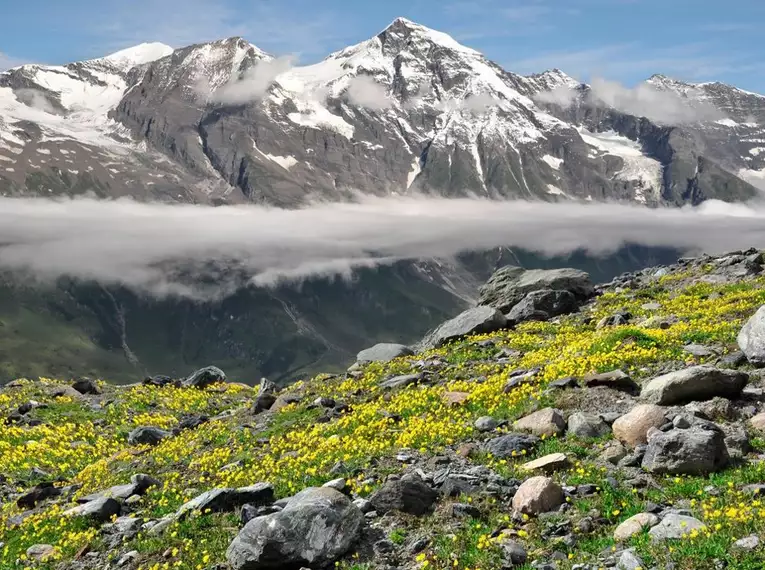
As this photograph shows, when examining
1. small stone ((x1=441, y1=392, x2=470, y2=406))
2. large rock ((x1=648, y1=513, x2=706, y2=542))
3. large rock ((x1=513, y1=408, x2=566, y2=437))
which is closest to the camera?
large rock ((x1=648, y1=513, x2=706, y2=542))

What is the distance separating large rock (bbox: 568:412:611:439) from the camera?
16266mm

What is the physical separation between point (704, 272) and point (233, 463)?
32.0 m

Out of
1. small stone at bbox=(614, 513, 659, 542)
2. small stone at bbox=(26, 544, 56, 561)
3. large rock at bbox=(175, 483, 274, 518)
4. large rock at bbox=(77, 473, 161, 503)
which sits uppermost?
small stone at bbox=(614, 513, 659, 542)

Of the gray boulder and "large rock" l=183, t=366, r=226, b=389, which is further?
"large rock" l=183, t=366, r=226, b=389

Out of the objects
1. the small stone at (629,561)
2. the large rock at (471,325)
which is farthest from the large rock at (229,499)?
the large rock at (471,325)

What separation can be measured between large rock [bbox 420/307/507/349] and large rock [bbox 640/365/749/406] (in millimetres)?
18766

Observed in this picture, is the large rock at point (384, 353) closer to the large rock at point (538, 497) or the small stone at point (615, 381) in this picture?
the small stone at point (615, 381)

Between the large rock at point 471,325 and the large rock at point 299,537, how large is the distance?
23.2 m

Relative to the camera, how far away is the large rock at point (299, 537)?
485 inches

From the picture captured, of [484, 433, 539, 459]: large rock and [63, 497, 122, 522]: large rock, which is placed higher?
[484, 433, 539, 459]: large rock

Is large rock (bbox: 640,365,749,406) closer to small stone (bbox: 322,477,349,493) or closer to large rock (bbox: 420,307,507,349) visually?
small stone (bbox: 322,477,349,493)

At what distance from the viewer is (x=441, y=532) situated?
42.1ft

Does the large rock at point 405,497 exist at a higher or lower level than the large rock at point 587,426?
lower

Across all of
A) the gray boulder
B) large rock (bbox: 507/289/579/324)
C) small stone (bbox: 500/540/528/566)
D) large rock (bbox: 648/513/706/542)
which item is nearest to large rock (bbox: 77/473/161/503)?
the gray boulder
